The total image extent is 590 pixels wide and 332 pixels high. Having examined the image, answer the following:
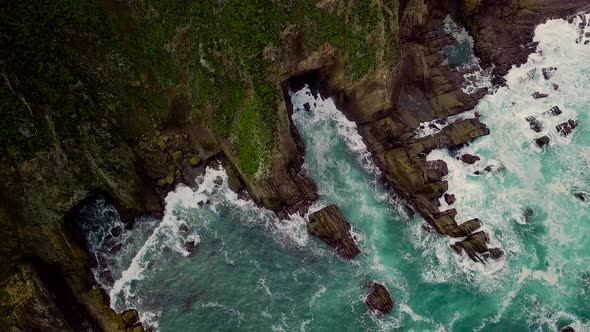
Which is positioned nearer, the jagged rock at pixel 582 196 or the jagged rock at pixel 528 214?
the jagged rock at pixel 528 214

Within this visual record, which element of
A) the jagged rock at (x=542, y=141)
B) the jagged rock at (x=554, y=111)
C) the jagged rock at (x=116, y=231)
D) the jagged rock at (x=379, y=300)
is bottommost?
the jagged rock at (x=379, y=300)

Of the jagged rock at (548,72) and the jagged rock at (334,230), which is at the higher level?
the jagged rock at (548,72)

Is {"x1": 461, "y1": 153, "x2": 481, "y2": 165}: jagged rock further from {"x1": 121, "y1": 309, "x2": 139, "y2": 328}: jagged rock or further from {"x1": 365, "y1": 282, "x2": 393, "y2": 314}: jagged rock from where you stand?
{"x1": 121, "y1": 309, "x2": 139, "y2": 328}: jagged rock

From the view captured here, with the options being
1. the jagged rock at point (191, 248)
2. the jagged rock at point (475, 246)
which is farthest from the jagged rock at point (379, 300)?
the jagged rock at point (191, 248)

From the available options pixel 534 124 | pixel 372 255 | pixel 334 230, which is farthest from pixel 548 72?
pixel 334 230

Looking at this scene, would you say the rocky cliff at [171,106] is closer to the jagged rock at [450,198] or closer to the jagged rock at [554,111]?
the jagged rock at [450,198]

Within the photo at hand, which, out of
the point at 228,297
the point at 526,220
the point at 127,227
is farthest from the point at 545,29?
the point at 127,227

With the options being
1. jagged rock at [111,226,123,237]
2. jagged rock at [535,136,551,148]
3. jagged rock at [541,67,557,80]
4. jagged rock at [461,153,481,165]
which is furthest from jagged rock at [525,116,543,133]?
jagged rock at [111,226,123,237]
